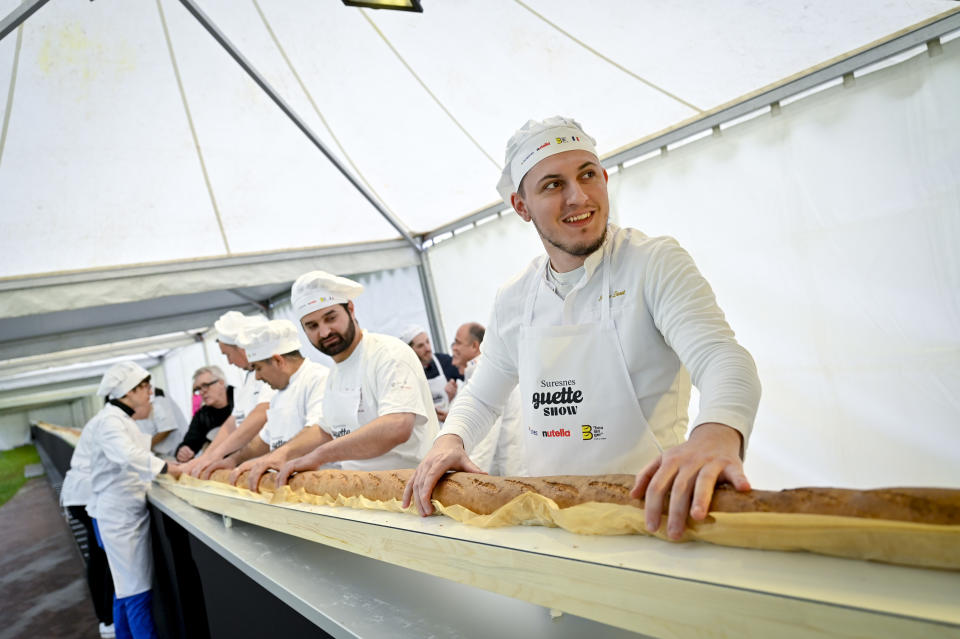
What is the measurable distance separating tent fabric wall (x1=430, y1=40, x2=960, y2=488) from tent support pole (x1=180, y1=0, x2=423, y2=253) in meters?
2.30

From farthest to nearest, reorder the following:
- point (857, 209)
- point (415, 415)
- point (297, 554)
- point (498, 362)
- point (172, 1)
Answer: point (172, 1)
point (857, 209)
point (415, 415)
point (297, 554)
point (498, 362)

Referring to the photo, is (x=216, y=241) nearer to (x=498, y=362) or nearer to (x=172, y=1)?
(x=172, y=1)

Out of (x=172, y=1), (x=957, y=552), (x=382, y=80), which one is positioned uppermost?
(x=172, y=1)

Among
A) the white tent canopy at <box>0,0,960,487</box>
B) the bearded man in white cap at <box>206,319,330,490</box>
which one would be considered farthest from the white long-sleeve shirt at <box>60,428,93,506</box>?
the bearded man in white cap at <box>206,319,330,490</box>

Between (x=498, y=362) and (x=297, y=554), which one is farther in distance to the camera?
(x=297, y=554)

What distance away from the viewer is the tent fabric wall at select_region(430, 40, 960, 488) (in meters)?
2.35

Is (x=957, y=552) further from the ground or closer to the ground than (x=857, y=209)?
closer to the ground

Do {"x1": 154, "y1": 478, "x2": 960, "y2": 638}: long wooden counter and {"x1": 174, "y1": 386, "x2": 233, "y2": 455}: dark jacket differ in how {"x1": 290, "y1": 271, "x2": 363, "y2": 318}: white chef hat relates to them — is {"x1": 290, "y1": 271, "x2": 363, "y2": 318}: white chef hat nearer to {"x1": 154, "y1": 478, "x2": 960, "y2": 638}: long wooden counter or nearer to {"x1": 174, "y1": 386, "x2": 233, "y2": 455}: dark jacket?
{"x1": 154, "y1": 478, "x2": 960, "y2": 638}: long wooden counter

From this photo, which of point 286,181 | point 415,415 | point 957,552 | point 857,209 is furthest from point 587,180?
point 286,181

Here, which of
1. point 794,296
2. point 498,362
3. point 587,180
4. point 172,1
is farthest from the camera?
point 172,1

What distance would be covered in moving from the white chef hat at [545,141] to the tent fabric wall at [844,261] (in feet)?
5.67

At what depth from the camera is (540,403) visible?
1452mm

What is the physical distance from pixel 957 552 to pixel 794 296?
8.37 ft

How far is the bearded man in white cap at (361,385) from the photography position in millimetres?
2195
